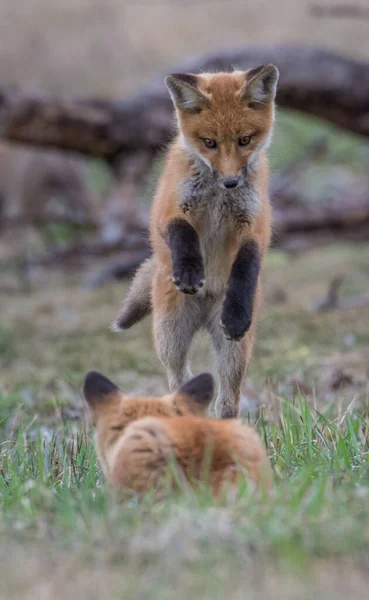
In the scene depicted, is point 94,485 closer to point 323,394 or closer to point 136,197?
point 323,394

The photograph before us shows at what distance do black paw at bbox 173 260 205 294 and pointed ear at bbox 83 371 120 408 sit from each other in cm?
146

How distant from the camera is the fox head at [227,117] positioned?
237 inches

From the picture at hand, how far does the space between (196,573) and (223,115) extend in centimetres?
334

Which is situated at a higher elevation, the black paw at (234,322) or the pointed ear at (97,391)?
the pointed ear at (97,391)

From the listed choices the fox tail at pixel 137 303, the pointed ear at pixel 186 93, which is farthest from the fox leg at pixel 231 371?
the pointed ear at pixel 186 93

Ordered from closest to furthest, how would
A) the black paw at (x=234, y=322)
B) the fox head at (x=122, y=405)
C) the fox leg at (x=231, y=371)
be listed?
the fox head at (x=122, y=405) → the black paw at (x=234, y=322) → the fox leg at (x=231, y=371)

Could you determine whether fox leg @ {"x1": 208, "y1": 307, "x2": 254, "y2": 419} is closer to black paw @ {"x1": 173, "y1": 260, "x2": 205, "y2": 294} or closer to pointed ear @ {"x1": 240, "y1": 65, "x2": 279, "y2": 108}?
black paw @ {"x1": 173, "y1": 260, "x2": 205, "y2": 294}

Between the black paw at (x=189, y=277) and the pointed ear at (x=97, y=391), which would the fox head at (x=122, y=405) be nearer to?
the pointed ear at (x=97, y=391)

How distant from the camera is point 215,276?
6.35 metres

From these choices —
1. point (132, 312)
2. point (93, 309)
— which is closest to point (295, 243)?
point (93, 309)

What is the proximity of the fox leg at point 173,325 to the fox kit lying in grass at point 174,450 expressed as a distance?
6.69 ft

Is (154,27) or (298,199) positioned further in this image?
(154,27)

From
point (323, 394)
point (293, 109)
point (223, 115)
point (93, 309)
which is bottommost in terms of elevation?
point (93, 309)

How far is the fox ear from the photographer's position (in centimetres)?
459
